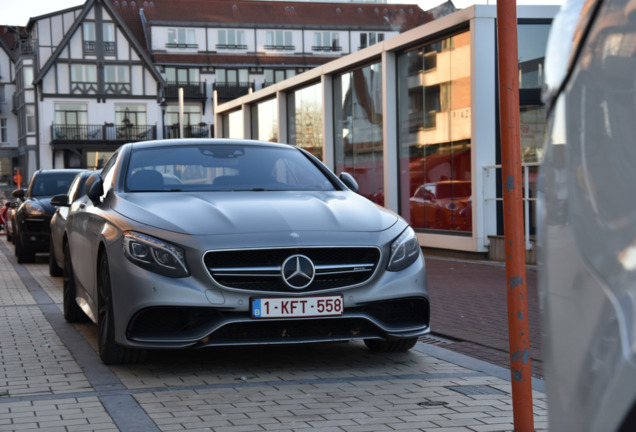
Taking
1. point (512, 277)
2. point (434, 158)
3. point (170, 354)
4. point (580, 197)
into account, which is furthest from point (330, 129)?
point (580, 197)

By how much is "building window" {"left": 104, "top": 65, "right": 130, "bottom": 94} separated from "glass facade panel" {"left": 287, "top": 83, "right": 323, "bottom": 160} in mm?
44131

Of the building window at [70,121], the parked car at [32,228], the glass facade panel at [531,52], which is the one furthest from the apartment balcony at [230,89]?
the glass facade panel at [531,52]

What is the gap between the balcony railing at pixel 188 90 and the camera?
73.6 m

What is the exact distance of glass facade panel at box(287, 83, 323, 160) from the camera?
23.6 metres

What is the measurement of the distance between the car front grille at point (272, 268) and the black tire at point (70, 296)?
105 inches

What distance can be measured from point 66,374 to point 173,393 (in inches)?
38.4

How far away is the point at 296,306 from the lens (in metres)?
5.80

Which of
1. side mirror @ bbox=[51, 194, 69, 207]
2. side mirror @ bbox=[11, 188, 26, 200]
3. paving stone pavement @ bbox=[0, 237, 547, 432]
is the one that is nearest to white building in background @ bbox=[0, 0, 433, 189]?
side mirror @ bbox=[11, 188, 26, 200]

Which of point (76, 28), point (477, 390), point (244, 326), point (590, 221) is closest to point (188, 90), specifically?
point (76, 28)

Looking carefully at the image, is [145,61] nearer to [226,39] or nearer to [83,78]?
[83,78]

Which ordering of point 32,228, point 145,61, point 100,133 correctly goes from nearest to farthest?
point 32,228 → point 145,61 → point 100,133

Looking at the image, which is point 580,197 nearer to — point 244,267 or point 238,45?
point 244,267

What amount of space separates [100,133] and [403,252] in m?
65.9

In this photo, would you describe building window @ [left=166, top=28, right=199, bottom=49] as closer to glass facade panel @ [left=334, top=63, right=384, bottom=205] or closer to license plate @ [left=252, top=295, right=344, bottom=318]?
glass facade panel @ [left=334, top=63, right=384, bottom=205]
